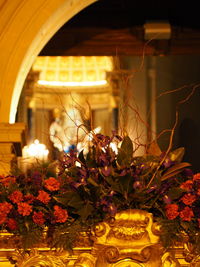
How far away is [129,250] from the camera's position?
213 cm

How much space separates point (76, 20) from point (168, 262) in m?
9.20

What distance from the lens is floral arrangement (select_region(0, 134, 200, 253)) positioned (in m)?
2.21

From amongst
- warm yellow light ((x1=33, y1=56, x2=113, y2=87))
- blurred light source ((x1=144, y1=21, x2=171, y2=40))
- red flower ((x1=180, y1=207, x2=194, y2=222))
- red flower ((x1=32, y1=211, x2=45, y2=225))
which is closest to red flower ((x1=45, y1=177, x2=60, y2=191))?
red flower ((x1=32, y1=211, x2=45, y2=225))

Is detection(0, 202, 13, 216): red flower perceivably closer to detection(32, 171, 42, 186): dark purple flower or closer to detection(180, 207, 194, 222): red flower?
detection(32, 171, 42, 186): dark purple flower

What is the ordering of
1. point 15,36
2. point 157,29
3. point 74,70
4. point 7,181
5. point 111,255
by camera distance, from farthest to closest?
point 74,70, point 157,29, point 15,36, point 7,181, point 111,255

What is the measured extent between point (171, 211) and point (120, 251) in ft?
0.75

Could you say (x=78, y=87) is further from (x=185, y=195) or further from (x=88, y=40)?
(x=185, y=195)

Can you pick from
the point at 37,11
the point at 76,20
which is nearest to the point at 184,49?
the point at 76,20

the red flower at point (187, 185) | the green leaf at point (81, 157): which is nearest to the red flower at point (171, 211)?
the red flower at point (187, 185)

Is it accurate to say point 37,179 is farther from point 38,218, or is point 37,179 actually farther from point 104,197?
point 104,197

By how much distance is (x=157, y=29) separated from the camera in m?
9.99

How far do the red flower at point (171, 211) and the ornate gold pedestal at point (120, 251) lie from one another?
6 cm

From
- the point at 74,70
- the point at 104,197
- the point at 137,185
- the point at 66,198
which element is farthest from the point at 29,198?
the point at 74,70

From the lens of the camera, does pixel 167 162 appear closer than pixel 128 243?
No
